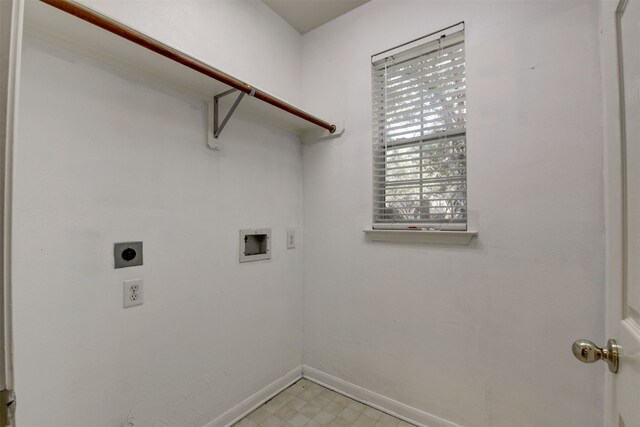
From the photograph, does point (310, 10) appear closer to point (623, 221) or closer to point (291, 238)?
point (291, 238)

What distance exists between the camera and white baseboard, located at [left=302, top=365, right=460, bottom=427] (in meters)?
1.57

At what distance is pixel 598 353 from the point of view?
646 millimetres

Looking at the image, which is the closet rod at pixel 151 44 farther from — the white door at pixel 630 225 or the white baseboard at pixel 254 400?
the white baseboard at pixel 254 400

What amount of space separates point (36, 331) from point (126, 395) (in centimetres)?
45

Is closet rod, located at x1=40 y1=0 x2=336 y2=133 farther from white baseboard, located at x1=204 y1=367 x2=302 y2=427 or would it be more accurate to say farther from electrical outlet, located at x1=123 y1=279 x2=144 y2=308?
white baseboard, located at x1=204 y1=367 x2=302 y2=427

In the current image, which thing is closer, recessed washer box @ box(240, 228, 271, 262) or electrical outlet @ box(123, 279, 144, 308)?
electrical outlet @ box(123, 279, 144, 308)

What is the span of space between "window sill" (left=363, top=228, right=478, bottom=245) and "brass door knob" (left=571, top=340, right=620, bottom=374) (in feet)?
2.60

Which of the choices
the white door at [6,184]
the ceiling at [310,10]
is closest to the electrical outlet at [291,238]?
the ceiling at [310,10]

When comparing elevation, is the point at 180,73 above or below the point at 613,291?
above

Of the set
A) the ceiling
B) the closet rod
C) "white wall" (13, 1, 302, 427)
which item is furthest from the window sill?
the ceiling

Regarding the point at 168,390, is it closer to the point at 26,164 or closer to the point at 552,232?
the point at 26,164

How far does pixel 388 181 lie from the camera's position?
5.78ft

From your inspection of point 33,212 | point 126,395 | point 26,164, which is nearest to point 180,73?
point 26,164

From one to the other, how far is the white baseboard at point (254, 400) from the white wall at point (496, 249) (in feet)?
1.24
